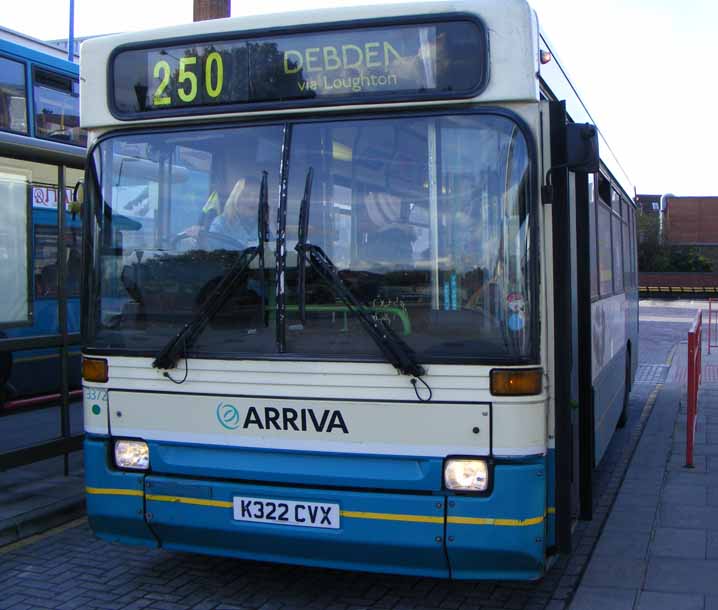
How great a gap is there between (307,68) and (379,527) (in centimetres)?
229

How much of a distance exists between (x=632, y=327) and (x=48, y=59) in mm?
8598

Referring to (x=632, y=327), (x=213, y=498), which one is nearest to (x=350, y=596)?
(x=213, y=498)

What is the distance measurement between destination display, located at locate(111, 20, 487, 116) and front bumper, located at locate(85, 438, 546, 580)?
189 cm

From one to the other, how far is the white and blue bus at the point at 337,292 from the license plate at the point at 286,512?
1cm

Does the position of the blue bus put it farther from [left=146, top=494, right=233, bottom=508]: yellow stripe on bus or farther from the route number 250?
[left=146, top=494, right=233, bottom=508]: yellow stripe on bus

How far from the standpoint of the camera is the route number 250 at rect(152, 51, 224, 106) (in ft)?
15.0

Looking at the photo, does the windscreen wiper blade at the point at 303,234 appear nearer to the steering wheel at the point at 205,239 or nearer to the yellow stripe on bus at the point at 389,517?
the steering wheel at the point at 205,239

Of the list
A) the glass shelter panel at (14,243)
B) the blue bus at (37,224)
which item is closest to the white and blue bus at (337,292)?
the blue bus at (37,224)

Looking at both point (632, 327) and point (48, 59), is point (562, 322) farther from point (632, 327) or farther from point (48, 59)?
point (48, 59)

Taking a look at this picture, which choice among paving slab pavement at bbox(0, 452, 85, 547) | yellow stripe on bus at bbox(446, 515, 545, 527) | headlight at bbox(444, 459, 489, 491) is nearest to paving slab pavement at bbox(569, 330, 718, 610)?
yellow stripe on bus at bbox(446, 515, 545, 527)

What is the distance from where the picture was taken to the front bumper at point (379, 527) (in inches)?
160

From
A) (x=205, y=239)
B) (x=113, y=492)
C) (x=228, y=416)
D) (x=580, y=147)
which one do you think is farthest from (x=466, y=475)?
(x=113, y=492)

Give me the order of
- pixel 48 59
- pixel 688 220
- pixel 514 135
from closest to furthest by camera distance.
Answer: pixel 514 135, pixel 48 59, pixel 688 220

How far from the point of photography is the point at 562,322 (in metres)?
4.30
